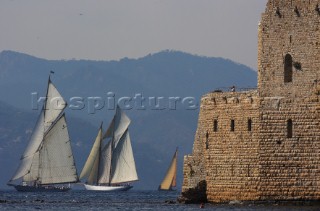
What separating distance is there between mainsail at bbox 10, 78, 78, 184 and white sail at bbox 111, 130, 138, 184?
8.10 meters

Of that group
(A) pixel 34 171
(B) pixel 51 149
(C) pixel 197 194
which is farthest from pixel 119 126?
(C) pixel 197 194

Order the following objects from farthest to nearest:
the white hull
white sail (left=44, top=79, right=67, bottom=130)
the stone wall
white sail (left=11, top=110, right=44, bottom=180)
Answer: the white hull, white sail (left=11, top=110, right=44, bottom=180), white sail (left=44, top=79, right=67, bottom=130), the stone wall

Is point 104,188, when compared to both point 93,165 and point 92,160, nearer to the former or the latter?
point 93,165

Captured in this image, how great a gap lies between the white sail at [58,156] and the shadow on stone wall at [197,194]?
75068mm

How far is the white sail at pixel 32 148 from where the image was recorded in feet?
501

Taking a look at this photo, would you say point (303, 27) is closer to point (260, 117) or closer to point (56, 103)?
point (260, 117)

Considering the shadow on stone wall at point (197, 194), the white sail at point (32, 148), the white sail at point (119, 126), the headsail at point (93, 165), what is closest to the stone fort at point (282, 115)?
the shadow on stone wall at point (197, 194)

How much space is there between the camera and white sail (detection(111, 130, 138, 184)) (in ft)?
520

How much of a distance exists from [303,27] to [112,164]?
317 feet

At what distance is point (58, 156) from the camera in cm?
14962

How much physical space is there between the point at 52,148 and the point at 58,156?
1.05 metres

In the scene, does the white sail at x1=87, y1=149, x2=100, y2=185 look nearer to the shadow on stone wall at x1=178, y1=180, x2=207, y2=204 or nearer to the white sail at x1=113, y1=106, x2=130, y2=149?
the white sail at x1=113, y1=106, x2=130, y2=149

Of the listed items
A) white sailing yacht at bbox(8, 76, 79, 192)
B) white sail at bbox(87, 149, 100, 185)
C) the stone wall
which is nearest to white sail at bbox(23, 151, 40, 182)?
white sailing yacht at bbox(8, 76, 79, 192)

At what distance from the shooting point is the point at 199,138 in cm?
7138
